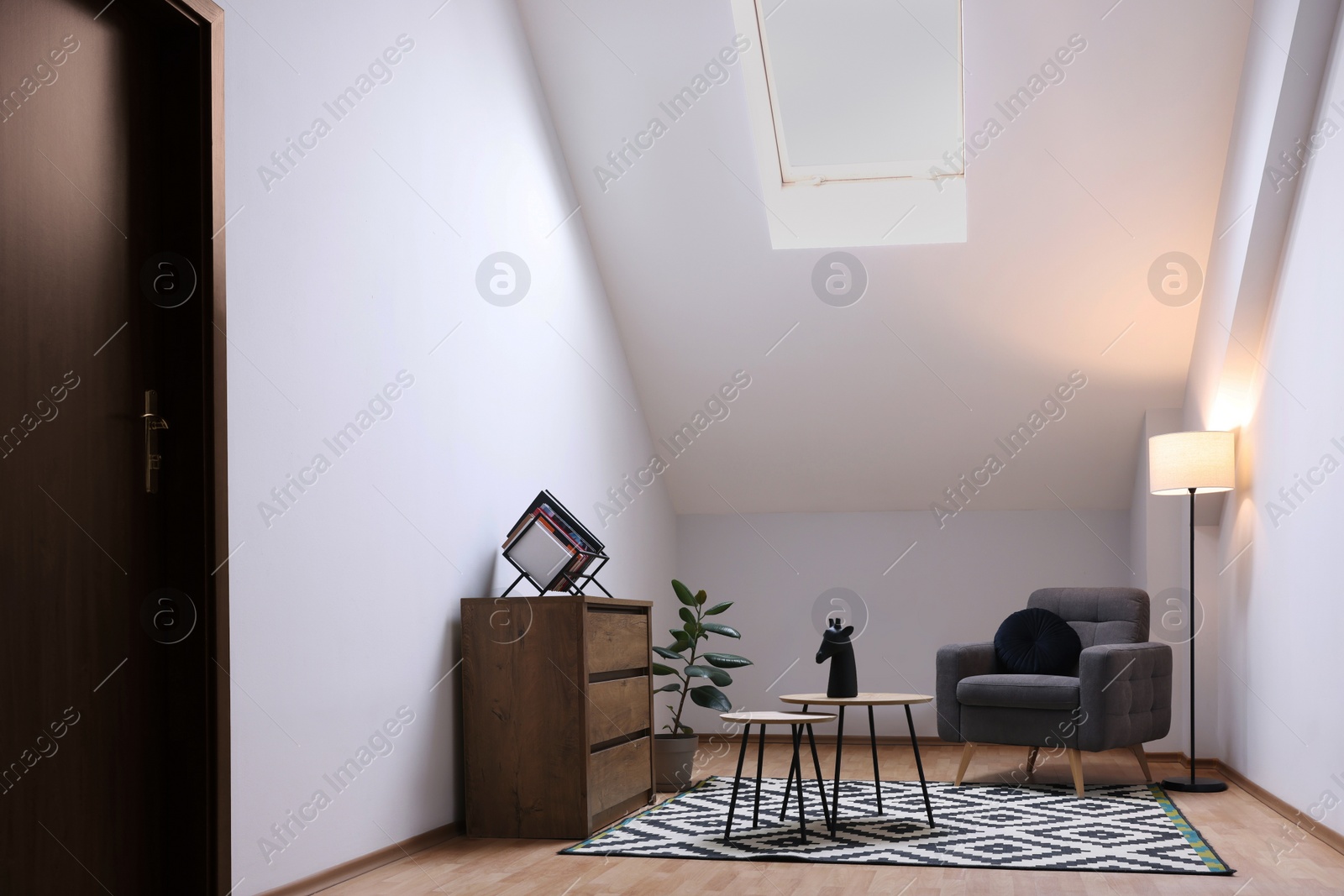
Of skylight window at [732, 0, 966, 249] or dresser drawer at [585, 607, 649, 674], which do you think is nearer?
dresser drawer at [585, 607, 649, 674]

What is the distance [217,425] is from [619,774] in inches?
79.2

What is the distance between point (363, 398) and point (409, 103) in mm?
1035

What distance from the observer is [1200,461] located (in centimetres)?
465

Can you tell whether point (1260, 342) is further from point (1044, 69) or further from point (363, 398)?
point (363, 398)

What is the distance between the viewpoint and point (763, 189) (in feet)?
16.5

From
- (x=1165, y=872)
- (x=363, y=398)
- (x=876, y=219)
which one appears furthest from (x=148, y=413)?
(x=876, y=219)

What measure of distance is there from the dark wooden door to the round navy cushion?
348 centimetres

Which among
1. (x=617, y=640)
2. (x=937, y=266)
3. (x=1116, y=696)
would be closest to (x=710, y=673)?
(x=617, y=640)

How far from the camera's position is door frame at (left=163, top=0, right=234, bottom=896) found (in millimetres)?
2418

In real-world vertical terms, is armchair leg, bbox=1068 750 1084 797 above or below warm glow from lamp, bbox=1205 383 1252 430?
below

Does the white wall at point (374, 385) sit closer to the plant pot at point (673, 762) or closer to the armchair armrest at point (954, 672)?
the plant pot at point (673, 762)

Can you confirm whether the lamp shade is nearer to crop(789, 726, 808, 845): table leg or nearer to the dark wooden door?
crop(789, 726, 808, 845): table leg

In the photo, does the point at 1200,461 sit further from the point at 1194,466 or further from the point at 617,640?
the point at 617,640

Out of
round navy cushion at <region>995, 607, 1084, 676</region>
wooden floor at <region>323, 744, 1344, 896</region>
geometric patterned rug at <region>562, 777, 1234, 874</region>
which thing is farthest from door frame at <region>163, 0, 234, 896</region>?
round navy cushion at <region>995, 607, 1084, 676</region>
